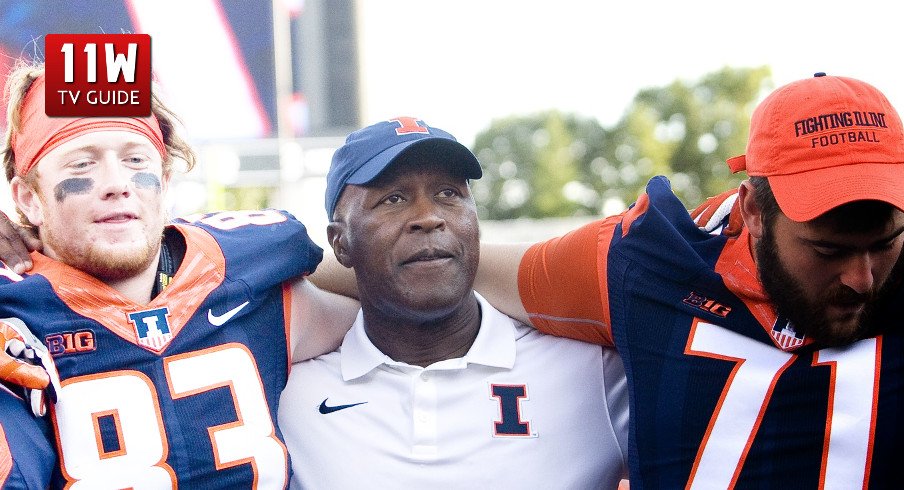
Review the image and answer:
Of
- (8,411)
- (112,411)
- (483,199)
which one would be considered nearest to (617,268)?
(112,411)

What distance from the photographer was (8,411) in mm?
2041

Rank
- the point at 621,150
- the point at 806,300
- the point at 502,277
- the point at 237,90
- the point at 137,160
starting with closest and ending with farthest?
the point at 806,300
the point at 137,160
the point at 502,277
the point at 237,90
the point at 621,150

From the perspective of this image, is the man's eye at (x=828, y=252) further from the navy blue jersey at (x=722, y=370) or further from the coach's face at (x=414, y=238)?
the coach's face at (x=414, y=238)

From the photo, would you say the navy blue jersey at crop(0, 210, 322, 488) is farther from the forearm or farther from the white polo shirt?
the forearm

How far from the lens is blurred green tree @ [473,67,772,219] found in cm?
3712

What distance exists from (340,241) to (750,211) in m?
1.09

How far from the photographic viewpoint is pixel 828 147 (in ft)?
6.93

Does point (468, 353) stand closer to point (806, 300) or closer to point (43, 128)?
point (806, 300)

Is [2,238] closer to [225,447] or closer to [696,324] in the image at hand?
[225,447]

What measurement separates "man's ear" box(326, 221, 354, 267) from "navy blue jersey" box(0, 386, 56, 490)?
Result: 0.89m

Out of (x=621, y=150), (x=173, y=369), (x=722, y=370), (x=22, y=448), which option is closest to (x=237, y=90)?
(x=173, y=369)

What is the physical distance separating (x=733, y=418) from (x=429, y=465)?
0.73 meters

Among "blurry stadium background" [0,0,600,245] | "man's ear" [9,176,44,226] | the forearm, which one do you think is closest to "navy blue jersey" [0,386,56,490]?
"man's ear" [9,176,44,226]

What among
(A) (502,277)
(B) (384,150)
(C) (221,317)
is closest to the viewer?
(C) (221,317)
